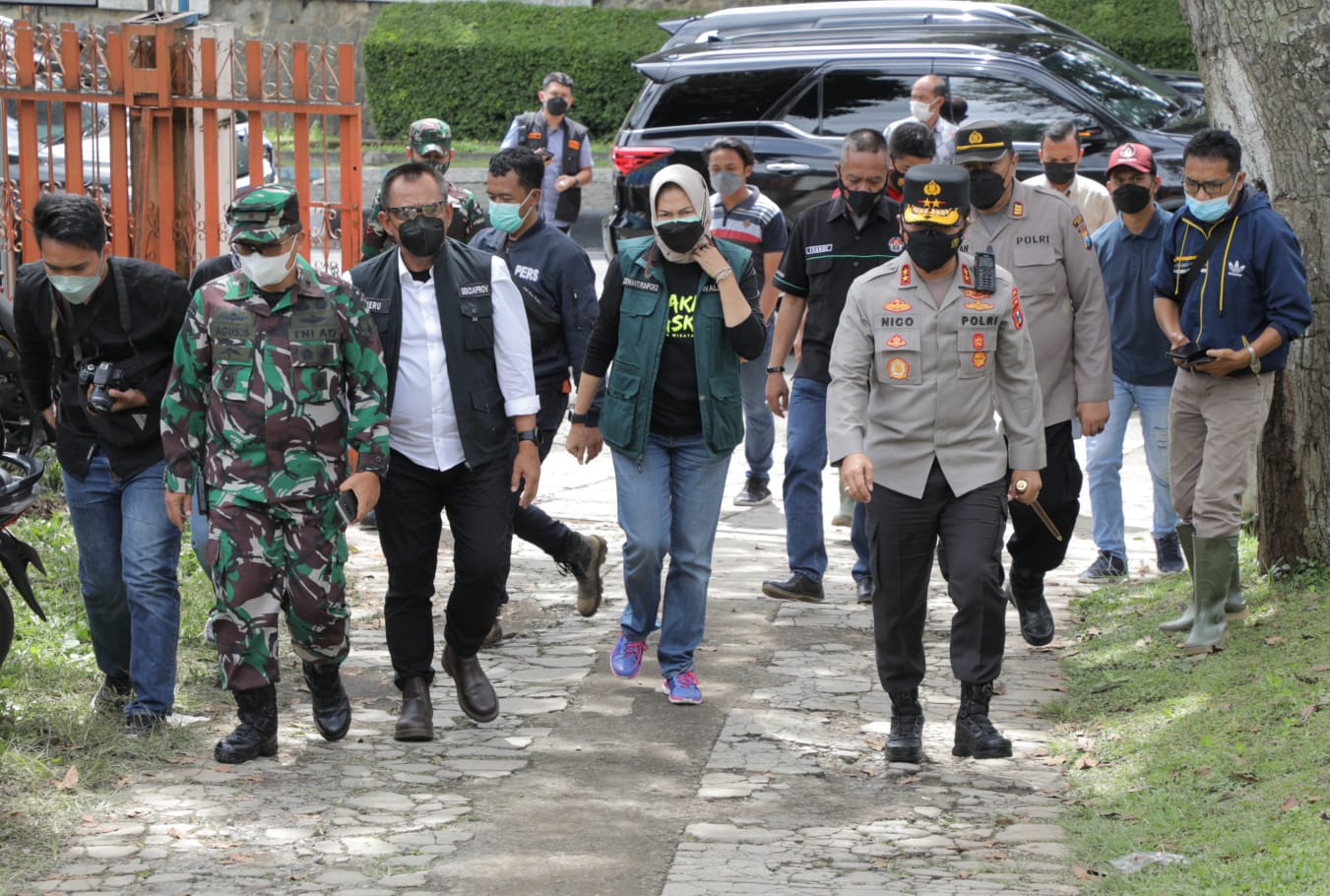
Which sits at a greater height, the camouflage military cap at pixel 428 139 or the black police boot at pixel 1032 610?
the camouflage military cap at pixel 428 139

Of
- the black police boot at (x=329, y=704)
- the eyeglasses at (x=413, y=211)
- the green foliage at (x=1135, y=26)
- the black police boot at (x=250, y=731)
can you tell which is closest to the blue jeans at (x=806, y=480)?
the eyeglasses at (x=413, y=211)

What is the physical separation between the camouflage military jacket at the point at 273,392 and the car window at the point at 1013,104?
25.9 feet

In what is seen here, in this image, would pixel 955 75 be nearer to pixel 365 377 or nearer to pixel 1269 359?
pixel 1269 359

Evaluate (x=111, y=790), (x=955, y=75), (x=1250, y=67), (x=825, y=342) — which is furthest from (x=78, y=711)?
(x=955, y=75)

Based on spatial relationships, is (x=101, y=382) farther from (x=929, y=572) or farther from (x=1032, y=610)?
(x=1032, y=610)

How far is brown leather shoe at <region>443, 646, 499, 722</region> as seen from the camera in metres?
6.04

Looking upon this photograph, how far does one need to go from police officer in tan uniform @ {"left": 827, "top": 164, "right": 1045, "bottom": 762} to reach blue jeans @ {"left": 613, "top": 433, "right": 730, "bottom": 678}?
0.77 meters

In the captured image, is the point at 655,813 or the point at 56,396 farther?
the point at 56,396

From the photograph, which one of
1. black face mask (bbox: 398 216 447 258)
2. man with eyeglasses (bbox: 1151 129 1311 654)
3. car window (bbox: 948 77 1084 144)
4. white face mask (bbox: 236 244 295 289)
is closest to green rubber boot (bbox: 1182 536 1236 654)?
man with eyeglasses (bbox: 1151 129 1311 654)

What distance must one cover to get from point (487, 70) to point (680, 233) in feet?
54.7

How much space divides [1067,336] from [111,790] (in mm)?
3905

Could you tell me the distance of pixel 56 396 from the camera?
5902 mm

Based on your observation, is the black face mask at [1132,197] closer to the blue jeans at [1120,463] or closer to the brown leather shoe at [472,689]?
the blue jeans at [1120,463]

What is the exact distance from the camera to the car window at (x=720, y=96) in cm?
1349
